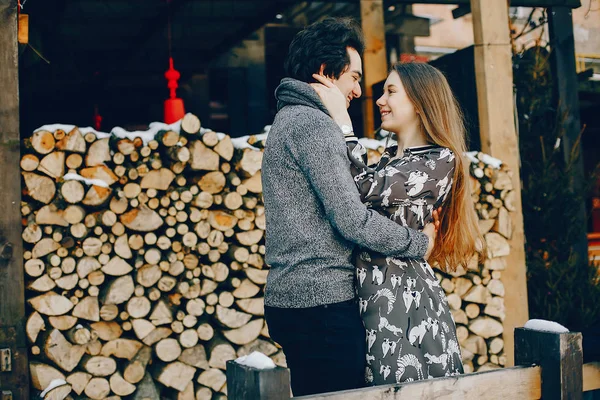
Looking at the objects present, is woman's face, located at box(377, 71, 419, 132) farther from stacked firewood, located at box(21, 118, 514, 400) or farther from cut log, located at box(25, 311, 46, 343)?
cut log, located at box(25, 311, 46, 343)

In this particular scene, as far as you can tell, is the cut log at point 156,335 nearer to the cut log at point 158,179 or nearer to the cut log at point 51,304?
the cut log at point 51,304

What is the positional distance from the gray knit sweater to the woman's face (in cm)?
32

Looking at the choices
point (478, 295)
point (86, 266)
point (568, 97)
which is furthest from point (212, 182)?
point (568, 97)

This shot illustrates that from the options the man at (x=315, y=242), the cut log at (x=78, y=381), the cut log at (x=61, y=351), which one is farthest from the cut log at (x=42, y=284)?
the man at (x=315, y=242)

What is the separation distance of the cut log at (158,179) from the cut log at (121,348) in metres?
0.86

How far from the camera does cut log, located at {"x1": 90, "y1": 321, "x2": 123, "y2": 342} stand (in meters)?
3.83

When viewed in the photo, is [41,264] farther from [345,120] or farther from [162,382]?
[345,120]

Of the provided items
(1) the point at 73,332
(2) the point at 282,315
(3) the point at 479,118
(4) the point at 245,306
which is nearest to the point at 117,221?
(1) the point at 73,332

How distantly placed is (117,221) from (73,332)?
2.06 ft

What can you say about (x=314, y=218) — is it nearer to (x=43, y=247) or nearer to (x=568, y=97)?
(x=43, y=247)

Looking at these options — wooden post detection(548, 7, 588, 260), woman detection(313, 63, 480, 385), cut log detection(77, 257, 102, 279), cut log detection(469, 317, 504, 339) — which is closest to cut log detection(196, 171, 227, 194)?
cut log detection(77, 257, 102, 279)

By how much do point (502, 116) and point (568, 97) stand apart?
1.74 m

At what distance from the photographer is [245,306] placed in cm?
410

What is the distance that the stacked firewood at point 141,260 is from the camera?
12.2 feet
